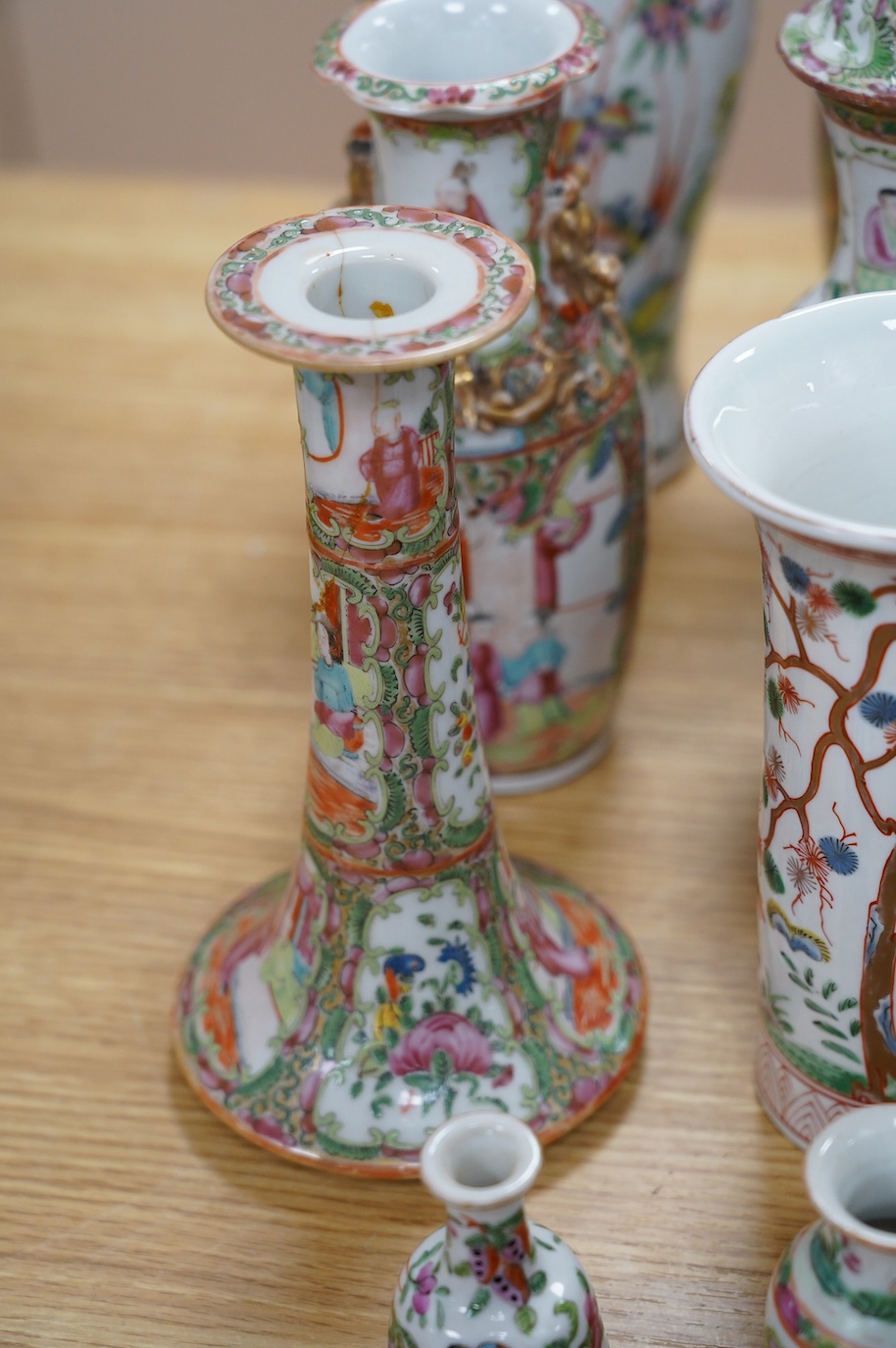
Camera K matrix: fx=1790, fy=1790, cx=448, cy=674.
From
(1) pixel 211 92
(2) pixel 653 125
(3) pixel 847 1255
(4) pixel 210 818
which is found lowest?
(1) pixel 211 92

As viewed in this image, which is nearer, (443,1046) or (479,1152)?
(479,1152)

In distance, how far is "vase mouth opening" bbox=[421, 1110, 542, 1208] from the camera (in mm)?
499

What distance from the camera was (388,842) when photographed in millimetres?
614

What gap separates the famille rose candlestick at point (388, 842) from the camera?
0.53 metres

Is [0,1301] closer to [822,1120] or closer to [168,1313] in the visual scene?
[168,1313]

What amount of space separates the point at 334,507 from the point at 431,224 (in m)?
0.10

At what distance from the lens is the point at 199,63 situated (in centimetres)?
184

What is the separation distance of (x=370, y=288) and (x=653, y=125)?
0.37 metres

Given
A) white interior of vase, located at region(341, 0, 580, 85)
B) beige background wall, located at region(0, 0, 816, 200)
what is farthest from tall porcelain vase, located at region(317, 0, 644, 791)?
beige background wall, located at region(0, 0, 816, 200)

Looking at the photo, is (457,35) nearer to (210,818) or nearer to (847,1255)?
(210,818)

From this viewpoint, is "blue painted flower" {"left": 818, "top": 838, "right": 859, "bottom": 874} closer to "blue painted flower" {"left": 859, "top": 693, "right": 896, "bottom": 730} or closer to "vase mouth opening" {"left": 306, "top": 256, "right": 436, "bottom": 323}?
"blue painted flower" {"left": 859, "top": 693, "right": 896, "bottom": 730}

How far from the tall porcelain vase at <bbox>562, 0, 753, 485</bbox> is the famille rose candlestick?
0.95 ft

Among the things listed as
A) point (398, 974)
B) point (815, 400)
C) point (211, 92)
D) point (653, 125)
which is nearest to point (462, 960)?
point (398, 974)

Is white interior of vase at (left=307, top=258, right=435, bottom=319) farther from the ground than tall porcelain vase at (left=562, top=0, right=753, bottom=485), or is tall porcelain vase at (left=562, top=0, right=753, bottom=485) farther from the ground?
white interior of vase at (left=307, top=258, right=435, bottom=319)
